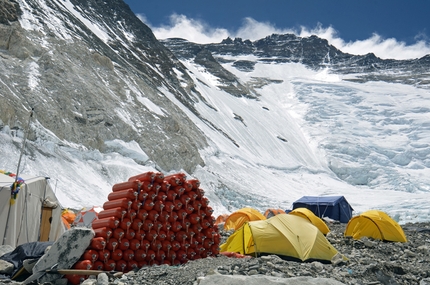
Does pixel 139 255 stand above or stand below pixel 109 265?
above

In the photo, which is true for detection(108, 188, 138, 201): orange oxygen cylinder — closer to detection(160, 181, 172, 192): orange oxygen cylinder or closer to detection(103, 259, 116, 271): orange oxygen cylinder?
detection(160, 181, 172, 192): orange oxygen cylinder

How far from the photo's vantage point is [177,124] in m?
47.6

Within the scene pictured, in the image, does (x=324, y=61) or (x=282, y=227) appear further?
(x=324, y=61)

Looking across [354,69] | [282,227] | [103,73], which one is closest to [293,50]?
[354,69]

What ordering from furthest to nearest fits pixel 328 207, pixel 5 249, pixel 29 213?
pixel 328 207 → pixel 29 213 → pixel 5 249

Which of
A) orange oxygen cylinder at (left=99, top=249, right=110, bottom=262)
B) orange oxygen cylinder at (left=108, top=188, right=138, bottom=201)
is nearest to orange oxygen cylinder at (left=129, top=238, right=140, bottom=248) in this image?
orange oxygen cylinder at (left=99, top=249, right=110, bottom=262)

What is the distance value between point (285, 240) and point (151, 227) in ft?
12.7

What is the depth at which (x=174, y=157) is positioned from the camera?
1676 inches

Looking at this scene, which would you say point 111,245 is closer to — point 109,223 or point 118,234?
point 118,234

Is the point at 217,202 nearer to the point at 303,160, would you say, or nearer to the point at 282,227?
the point at 282,227

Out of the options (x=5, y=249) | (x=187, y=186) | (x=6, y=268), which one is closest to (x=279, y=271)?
(x=187, y=186)

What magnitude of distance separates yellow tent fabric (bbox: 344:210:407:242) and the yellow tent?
20.9ft

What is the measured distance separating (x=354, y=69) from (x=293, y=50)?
3536cm

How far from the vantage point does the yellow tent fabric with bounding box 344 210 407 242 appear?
17.6 meters
